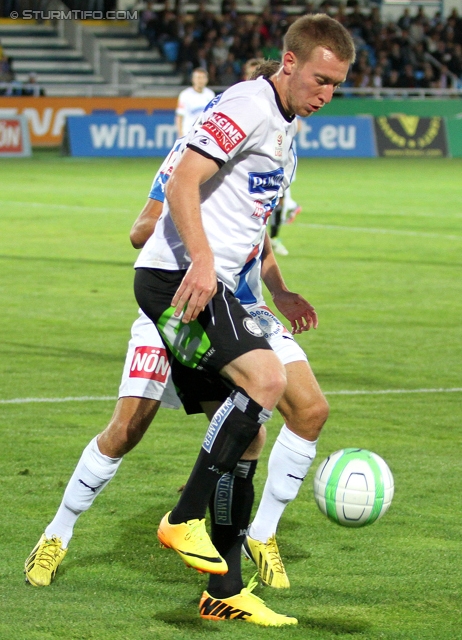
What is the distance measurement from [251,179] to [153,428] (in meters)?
3.10

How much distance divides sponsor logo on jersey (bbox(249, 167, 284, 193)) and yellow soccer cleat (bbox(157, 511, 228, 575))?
115 centimetres

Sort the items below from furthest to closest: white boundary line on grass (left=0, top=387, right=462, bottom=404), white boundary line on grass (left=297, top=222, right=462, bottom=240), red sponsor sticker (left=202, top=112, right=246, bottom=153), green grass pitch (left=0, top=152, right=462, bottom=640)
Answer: white boundary line on grass (left=297, top=222, right=462, bottom=240) → white boundary line on grass (left=0, top=387, right=462, bottom=404) → green grass pitch (left=0, top=152, right=462, bottom=640) → red sponsor sticker (left=202, top=112, right=246, bottom=153)

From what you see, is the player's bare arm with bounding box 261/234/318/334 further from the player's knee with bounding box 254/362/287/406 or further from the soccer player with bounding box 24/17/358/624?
the player's knee with bounding box 254/362/287/406

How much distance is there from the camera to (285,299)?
16.0 ft

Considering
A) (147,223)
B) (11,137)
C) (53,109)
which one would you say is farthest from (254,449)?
(53,109)

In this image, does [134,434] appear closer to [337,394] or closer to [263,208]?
[263,208]

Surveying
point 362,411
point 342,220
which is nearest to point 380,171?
point 342,220

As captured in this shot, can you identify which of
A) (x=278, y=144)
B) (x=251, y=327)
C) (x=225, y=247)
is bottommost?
(x=251, y=327)

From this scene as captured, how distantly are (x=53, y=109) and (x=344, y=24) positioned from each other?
40.4 ft

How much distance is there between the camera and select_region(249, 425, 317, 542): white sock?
4531mm

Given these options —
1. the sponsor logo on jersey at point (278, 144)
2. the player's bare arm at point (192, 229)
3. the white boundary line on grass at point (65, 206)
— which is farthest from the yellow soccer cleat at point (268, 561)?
the white boundary line on grass at point (65, 206)

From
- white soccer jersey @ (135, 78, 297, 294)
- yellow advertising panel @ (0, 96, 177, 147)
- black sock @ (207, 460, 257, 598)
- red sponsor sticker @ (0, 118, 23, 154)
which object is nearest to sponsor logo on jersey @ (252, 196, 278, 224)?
white soccer jersey @ (135, 78, 297, 294)

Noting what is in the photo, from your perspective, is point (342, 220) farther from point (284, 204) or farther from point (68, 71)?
point (68, 71)

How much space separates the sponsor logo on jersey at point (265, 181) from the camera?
161 inches
